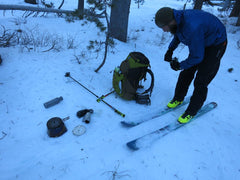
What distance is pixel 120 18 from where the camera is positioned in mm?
5047

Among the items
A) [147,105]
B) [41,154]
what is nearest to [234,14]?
[147,105]

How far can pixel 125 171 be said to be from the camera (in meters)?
1.78

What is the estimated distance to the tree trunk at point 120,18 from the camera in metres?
4.84

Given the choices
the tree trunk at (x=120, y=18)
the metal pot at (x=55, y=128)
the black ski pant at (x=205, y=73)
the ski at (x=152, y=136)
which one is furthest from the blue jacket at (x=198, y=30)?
the tree trunk at (x=120, y=18)

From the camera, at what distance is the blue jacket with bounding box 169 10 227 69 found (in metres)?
1.74

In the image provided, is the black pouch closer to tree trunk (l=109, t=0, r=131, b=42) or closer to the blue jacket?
the blue jacket

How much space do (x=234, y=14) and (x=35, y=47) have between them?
1122 centimetres

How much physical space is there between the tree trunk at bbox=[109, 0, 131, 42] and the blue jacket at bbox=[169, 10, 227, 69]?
11.7ft

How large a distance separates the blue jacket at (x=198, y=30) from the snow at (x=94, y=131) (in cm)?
136

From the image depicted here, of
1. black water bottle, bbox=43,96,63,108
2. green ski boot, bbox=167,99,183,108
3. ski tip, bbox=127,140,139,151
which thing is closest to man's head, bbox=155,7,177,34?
green ski boot, bbox=167,99,183,108

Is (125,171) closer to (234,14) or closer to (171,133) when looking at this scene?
(171,133)

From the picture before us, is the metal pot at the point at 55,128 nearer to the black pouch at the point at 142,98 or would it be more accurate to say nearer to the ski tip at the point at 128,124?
the ski tip at the point at 128,124

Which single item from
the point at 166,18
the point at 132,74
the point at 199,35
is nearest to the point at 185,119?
the point at 132,74

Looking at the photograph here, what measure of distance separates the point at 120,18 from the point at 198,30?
3.93 meters
